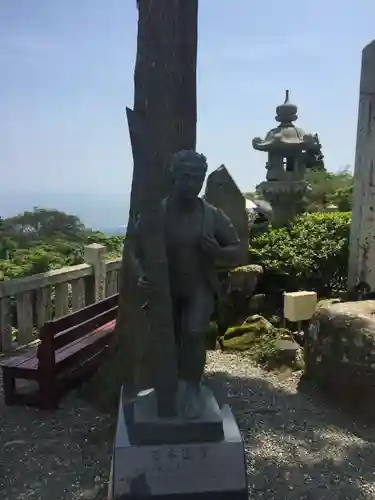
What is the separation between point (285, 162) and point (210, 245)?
27.5ft

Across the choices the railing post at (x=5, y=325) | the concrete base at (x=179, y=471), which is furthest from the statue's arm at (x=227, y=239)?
the railing post at (x=5, y=325)

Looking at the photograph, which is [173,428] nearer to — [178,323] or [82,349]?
[178,323]

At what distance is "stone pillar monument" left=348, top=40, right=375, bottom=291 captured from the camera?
25.6 ft

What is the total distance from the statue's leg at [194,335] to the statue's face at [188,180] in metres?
0.66

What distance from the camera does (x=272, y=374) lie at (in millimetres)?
6262

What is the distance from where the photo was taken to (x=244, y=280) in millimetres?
7707

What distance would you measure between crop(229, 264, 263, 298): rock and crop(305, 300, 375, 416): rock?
6.49 ft

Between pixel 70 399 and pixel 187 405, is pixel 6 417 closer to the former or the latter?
pixel 70 399

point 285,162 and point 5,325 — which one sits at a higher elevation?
point 285,162

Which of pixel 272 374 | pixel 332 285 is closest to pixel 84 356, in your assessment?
pixel 272 374

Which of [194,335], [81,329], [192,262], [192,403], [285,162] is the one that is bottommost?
[81,329]

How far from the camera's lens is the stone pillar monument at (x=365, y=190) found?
7801 millimetres

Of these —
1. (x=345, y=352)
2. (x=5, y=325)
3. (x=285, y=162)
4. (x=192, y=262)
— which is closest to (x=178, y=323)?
(x=192, y=262)

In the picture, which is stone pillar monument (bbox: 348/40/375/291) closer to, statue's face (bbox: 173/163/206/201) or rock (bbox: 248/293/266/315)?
rock (bbox: 248/293/266/315)
